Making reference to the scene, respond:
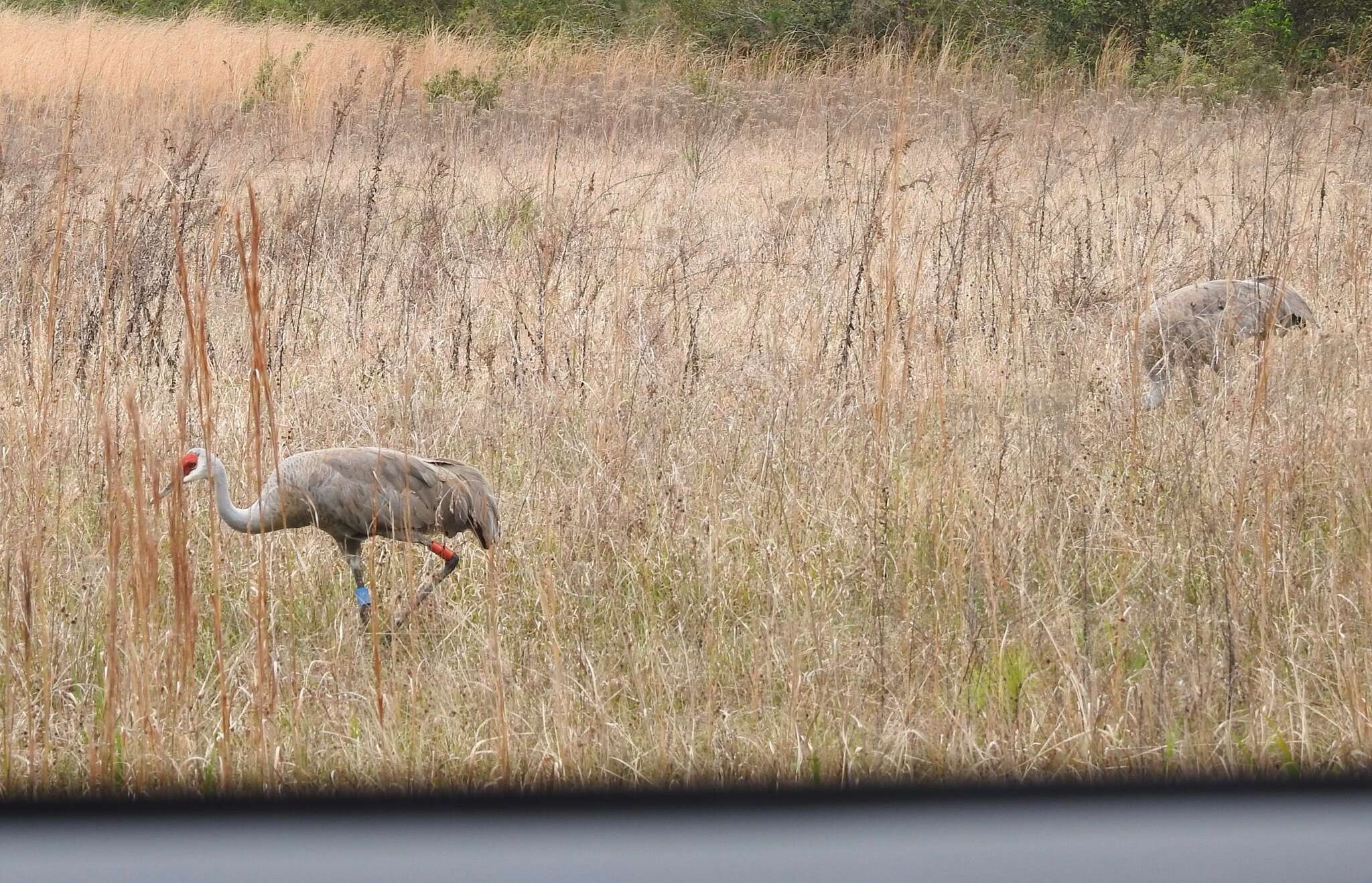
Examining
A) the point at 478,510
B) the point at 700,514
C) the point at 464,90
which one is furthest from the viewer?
the point at 464,90

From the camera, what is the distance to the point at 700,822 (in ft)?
4.99

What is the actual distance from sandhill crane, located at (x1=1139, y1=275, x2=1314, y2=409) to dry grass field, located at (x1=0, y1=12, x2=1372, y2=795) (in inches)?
4.0

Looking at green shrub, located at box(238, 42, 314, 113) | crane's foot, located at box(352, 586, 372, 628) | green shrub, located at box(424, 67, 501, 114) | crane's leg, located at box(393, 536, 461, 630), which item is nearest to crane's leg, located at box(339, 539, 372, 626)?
crane's foot, located at box(352, 586, 372, 628)

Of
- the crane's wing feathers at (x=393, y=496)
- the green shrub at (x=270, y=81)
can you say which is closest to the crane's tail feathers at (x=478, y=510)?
the crane's wing feathers at (x=393, y=496)

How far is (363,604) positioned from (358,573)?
133 mm

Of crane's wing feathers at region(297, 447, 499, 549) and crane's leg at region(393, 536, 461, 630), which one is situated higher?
crane's wing feathers at region(297, 447, 499, 549)

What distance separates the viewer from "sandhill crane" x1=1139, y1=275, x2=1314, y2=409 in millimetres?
3881

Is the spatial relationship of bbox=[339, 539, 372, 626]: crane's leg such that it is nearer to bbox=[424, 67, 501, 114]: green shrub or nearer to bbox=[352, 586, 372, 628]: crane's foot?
bbox=[352, 586, 372, 628]: crane's foot

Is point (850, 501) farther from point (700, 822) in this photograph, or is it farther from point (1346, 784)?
point (700, 822)

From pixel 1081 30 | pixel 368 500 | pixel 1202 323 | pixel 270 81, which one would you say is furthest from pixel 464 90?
pixel 368 500

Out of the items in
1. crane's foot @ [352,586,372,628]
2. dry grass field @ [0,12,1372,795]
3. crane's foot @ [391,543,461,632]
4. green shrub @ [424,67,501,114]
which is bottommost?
crane's foot @ [352,586,372,628]

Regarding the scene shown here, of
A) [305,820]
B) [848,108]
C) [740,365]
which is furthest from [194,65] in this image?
[305,820]

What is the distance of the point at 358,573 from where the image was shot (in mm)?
3188

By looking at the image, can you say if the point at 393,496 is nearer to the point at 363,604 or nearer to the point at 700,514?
→ the point at 363,604
